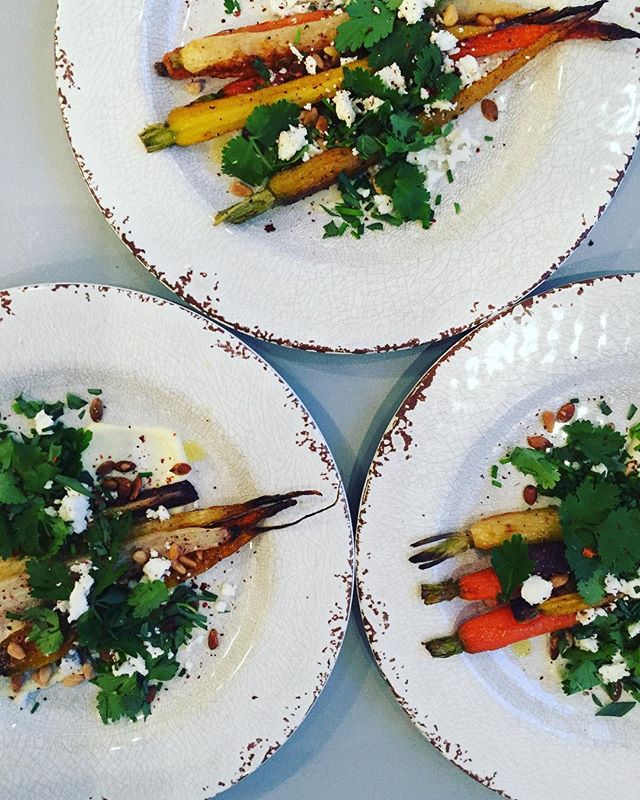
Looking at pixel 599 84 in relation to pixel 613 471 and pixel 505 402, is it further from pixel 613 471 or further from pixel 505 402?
pixel 613 471

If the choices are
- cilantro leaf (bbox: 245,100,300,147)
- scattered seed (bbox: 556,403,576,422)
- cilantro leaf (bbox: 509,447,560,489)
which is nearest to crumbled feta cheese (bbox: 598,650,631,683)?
cilantro leaf (bbox: 509,447,560,489)

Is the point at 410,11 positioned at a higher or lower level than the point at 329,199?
higher

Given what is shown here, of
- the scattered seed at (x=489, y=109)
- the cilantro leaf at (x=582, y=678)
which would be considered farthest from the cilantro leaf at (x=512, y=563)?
the scattered seed at (x=489, y=109)

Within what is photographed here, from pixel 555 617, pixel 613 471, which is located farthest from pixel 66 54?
pixel 555 617

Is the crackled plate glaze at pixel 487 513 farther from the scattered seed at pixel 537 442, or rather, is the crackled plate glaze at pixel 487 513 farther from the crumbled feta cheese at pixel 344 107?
the crumbled feta cheese at pixel 344 107

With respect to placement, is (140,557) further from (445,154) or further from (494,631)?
(445,154)

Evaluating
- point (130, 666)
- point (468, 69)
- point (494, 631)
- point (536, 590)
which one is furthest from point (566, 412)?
point (130, 666)
